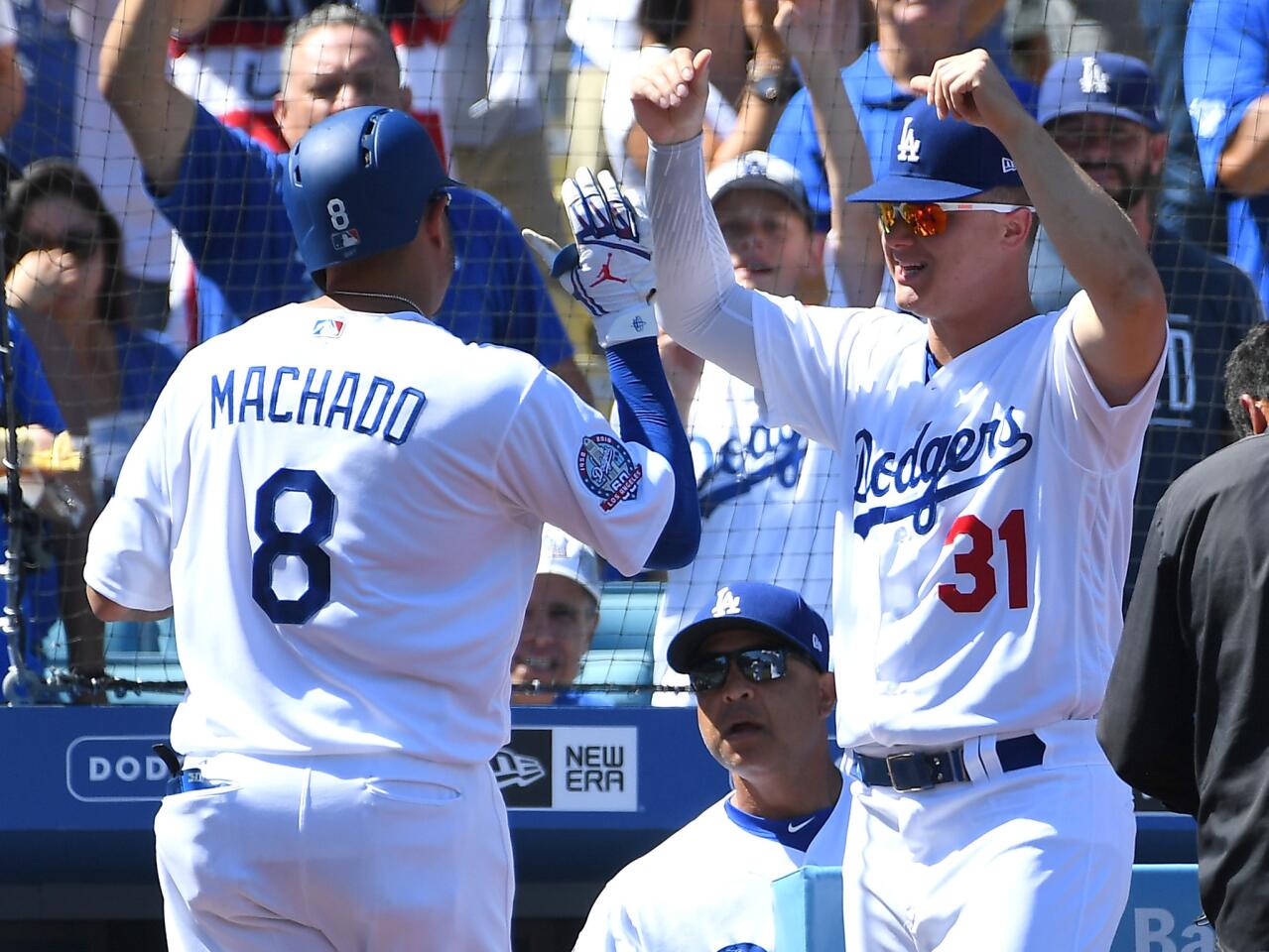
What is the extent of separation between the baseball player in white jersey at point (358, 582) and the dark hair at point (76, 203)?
2.51m

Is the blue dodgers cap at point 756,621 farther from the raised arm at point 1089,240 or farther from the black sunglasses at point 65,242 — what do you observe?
the black sunglasses at point 65,242

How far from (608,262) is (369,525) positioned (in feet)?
2.18

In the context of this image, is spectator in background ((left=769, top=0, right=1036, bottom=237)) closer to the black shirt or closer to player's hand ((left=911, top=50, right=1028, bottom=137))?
player's hand ((left=911, top=50, right=1028, bottom=137))

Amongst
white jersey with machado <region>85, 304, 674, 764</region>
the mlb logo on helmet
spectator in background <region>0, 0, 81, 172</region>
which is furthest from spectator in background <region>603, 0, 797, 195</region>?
white jersey with machado <region>85, 304, 674, 764</region>

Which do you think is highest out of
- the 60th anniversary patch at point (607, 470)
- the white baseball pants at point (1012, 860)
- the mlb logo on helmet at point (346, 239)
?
the mlb logo on helmet at point (346, 239)

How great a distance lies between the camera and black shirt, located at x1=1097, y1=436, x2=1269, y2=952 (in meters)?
1.90

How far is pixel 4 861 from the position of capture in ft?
14.3

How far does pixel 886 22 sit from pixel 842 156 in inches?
16.3

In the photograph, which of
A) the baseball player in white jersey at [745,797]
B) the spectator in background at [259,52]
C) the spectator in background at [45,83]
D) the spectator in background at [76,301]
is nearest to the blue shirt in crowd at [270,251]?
the spectator in background at [76,301]

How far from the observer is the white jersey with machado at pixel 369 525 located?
220cm

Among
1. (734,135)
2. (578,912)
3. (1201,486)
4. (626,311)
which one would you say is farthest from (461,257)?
(1201,486)

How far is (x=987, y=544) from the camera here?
2.53m

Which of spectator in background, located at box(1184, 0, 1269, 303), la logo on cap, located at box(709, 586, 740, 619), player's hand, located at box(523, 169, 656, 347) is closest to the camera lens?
player's hand, located at box(523, 169, 656, 347)

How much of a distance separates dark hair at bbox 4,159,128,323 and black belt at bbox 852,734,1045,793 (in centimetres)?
283
